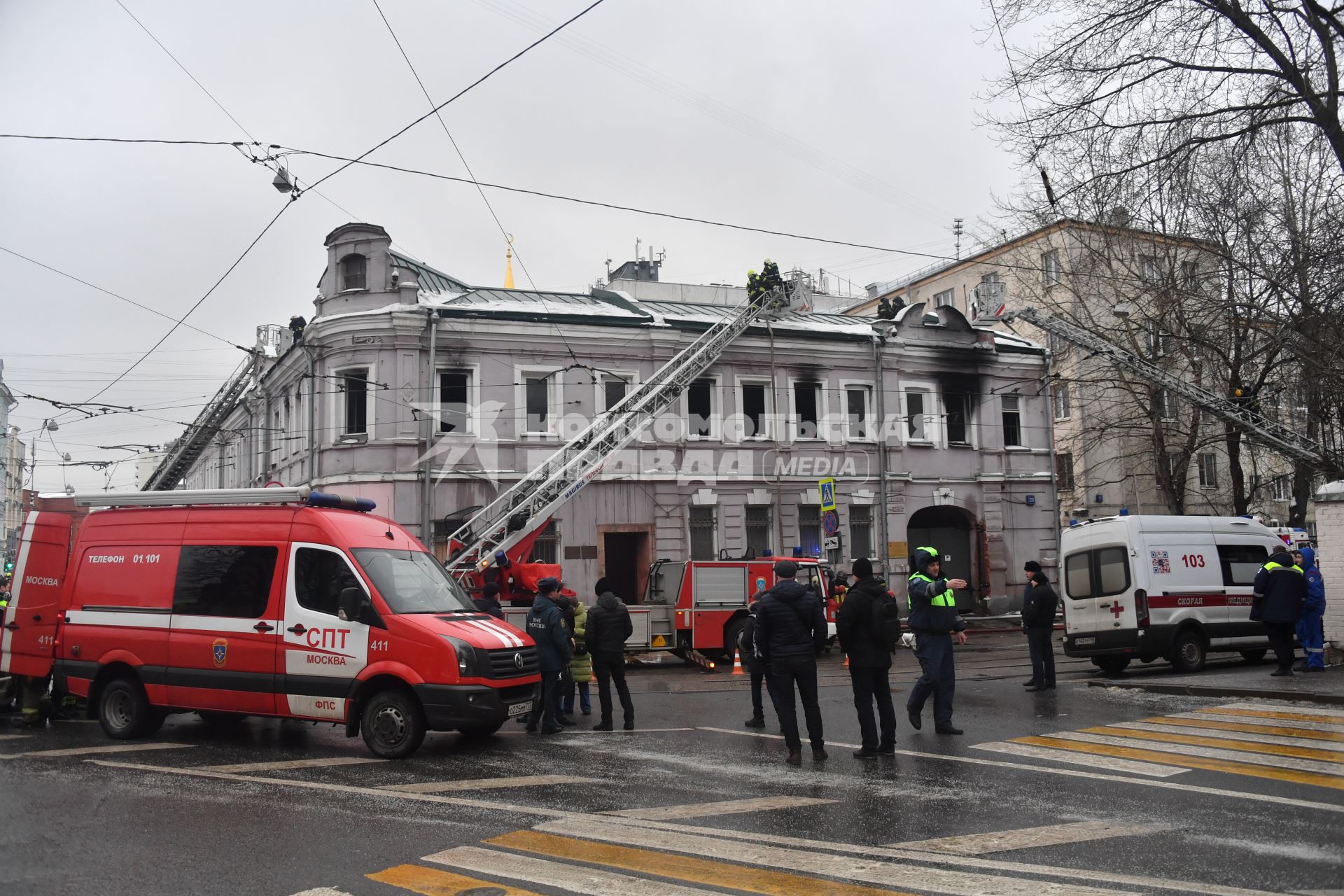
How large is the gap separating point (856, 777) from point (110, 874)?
562 cm

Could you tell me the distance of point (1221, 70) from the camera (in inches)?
532

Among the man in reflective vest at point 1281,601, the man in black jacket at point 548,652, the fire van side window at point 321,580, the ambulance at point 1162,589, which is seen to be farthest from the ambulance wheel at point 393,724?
the man in reflective vest at point 1281,601

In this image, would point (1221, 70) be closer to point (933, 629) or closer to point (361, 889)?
point (933, 629)

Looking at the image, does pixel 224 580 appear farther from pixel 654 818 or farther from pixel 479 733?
pixel 654 818

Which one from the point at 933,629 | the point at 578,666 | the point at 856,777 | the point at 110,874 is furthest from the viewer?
the point at 578,666

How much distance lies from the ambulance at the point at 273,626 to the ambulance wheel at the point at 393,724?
15 mm

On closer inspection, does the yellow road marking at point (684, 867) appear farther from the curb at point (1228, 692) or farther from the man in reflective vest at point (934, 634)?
the curb at point (1228, 692)

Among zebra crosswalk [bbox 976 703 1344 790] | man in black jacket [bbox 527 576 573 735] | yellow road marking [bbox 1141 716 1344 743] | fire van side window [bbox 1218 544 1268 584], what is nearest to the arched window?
man in black jacket [bbox 527 576 573 735]

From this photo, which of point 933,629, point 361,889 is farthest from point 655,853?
point 933,629

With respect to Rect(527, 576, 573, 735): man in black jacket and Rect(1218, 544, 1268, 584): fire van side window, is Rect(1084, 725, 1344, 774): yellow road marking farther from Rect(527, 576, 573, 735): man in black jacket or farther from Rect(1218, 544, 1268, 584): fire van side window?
Rect(1218, 544, 1268, 584): fire van side window

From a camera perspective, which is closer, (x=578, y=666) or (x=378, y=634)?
(x=378, y=634)

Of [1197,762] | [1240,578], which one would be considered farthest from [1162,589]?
[1197,762]

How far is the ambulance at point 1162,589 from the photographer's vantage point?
1669cm

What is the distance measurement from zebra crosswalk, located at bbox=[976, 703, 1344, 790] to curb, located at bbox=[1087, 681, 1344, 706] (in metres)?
0.43
